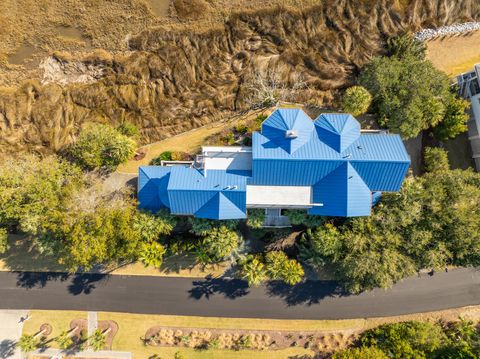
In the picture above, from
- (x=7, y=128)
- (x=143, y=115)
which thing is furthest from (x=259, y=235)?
(x=7, y=128)

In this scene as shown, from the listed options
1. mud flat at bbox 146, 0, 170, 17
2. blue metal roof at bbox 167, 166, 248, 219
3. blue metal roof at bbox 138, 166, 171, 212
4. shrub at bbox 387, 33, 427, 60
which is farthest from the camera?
mud flat at bbox 146, 0, 170, 17

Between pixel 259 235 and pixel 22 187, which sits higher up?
pixel 22 187

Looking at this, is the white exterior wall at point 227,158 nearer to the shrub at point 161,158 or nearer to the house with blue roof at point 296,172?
the house with blue roof at point 296,172

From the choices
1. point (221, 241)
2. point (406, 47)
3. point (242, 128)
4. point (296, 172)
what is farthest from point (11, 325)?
point (406, 47)

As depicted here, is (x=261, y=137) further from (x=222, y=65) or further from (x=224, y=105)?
(x=222, y=65)

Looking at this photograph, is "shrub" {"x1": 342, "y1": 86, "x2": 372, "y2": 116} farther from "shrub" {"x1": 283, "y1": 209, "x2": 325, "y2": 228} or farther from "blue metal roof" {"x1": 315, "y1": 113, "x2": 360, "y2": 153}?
"shrub" {"x1": 283, "y1": 209, "x2": 325, "y2": 228}

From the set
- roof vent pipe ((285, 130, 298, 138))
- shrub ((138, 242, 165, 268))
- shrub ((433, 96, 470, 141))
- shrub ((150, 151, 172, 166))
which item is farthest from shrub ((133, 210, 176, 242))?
shrub ((433, 96, 470, 141))

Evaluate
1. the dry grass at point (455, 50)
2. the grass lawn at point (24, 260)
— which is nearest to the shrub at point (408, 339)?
the dry grass at point (455, 50)
